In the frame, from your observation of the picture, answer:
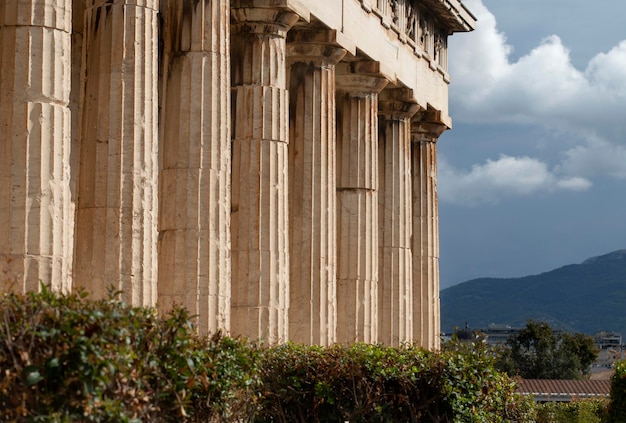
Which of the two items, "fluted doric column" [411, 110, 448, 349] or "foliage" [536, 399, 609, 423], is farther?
"fluted doric column" [411, 110, 448, 349]

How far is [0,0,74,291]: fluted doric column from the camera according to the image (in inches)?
879

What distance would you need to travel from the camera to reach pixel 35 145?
22.5 meters

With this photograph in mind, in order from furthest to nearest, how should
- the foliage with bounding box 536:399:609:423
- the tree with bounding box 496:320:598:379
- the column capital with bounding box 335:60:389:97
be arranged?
the tree with bounding box 496:320:598:379
the foliage with bounding box 536:399:609:423
the column capital with bounding box 335:60:389:97

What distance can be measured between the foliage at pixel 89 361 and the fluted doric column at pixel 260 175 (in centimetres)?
1478

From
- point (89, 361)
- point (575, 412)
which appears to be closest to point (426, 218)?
point (575, 412)

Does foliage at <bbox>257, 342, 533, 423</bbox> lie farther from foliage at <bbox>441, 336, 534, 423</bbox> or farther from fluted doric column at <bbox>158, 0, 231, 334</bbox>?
fluted doric column at <bbox>158, 0, 231, 334</bbox>

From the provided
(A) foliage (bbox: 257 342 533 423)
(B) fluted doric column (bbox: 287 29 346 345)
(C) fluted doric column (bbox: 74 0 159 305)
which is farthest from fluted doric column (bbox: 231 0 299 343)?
(C) fluted doric column (bbox: 74 0 159 305)

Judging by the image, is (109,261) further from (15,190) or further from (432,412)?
(432,412)

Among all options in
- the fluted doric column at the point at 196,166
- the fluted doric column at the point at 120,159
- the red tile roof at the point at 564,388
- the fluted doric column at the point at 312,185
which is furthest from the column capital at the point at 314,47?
the red tile roof at the point at 564,388

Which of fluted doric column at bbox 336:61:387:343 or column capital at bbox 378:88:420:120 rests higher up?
column capital at bbox 378:88:420:120

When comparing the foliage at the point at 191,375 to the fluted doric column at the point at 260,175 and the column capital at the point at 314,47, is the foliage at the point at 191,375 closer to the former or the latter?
the fluted doric column at the point at 260,175

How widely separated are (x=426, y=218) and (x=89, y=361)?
111ft

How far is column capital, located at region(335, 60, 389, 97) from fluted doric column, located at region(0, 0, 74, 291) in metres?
16.5

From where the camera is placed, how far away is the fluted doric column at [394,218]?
43.0 m
